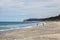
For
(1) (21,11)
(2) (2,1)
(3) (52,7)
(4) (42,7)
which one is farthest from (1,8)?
(3) (52,7)

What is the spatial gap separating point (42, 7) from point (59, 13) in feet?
1.27

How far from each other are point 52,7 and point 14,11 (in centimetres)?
77

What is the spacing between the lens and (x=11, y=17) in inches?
116

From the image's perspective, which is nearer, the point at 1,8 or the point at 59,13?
the point at 1,8

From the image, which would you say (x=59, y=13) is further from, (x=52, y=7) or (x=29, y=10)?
(x=29, y=10)

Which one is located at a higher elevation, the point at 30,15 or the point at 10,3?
the point at 10,3

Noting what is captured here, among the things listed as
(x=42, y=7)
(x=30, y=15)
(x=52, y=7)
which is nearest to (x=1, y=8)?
(x=30, y=15)

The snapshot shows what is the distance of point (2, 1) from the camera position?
2955mm

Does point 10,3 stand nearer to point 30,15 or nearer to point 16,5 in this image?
point 16,5

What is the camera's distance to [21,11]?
2957 mm

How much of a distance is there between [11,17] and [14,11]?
0.13 metres

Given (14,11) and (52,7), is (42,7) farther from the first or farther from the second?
(14,11)

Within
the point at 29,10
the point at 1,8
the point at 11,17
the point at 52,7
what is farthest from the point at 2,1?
the point at 52,7

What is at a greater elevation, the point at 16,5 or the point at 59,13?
the point at 16,5
